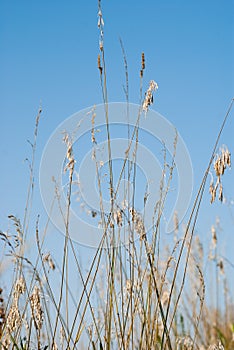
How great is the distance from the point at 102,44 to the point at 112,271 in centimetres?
84

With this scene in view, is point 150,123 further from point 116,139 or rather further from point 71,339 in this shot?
point 71,339

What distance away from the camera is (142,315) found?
7.05 feet

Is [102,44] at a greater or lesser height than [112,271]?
greater

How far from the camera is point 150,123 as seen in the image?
257 centimetres

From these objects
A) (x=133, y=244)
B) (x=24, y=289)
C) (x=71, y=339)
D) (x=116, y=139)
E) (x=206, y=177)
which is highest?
(x=116, y=139)

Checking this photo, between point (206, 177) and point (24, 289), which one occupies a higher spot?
point (206, 177)

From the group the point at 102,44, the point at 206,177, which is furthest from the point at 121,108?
the point at 206,177

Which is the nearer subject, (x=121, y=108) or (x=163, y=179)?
(x=163, y=179)

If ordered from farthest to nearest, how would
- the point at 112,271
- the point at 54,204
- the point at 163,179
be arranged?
the point at 54,204 → the point at 163,179 → the point at 112,271

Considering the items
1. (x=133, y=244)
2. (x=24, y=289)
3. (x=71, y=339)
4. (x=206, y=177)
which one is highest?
(x=206, y=177)

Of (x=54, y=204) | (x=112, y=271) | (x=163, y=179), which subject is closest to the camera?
(x=112, y=271)

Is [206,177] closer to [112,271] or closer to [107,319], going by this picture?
[112,271]

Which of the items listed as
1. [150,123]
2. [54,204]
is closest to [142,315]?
[54,204]

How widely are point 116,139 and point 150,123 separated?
0.16 metres
